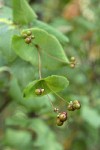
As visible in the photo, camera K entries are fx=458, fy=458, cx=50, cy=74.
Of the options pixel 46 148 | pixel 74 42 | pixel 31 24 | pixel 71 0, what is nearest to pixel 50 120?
pixel 46 148

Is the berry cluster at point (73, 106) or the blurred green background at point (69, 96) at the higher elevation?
the berry cluster at point (73, 106)

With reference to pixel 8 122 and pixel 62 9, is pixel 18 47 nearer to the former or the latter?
pixel 8 122

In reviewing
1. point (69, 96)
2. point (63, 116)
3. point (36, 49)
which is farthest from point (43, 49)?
point (69, 96)

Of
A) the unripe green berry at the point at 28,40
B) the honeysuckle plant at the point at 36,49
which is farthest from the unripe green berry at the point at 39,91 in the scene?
the unripe green berry at the point at 28,40

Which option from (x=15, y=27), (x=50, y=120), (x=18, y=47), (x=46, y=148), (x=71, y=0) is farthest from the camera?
(x=71, y=0)

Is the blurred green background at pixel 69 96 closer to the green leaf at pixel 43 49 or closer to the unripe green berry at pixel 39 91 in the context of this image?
the green leaf at pixel 43 49
